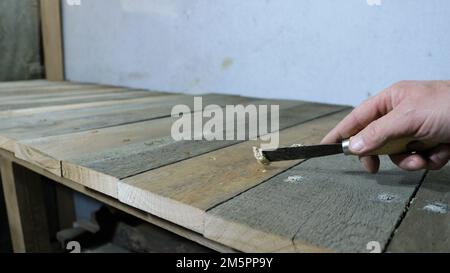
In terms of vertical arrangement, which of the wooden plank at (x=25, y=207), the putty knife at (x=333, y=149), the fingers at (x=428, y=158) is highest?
the putty knife at (x=333, y=149)

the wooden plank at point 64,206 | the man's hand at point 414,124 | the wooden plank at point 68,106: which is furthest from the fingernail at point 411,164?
the wooden plank at point 64,206

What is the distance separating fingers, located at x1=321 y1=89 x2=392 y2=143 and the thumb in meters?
0.10

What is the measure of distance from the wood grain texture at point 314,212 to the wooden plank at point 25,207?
83cm

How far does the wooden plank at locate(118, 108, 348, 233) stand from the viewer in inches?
17.3

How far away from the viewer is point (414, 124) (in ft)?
1.44

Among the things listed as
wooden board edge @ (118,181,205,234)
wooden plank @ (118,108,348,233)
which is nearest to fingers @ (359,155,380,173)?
wooden plank @ (118,108,348,233)

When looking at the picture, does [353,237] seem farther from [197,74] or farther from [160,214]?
[197,74]

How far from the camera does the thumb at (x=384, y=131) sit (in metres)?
0.44

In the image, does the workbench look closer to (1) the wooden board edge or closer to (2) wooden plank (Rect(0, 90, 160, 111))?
(1) the wooden board edge

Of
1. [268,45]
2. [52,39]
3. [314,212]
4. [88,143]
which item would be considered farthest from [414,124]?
[52,39]

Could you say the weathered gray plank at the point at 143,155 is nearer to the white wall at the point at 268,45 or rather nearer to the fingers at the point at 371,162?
the fingers at the point at 371,162
